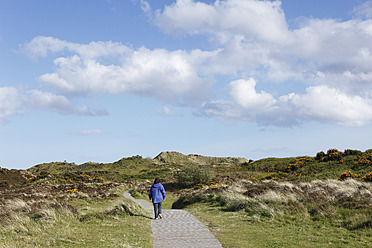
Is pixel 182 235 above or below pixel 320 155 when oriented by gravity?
below

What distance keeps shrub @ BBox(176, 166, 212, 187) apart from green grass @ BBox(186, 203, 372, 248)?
30197mm

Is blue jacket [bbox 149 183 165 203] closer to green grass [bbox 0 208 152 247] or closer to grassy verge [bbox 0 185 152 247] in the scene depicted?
grassy verge [bbox 0 185 152 247]

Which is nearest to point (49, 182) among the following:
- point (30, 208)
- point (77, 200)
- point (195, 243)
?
point (77, 200)

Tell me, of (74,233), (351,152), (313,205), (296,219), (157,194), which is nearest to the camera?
(74,233)

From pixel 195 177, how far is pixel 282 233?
34.3m

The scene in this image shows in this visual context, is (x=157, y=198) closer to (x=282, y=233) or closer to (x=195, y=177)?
(x=282, y=233)

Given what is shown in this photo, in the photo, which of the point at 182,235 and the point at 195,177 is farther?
the point at 195,177

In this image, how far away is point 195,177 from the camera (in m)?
45.5

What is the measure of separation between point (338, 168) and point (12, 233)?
42.8 meters

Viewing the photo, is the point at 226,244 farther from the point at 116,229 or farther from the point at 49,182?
the point at 49,182

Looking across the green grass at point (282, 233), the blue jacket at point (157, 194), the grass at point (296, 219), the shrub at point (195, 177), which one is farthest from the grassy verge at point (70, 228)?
the shrub at point (195, 177)

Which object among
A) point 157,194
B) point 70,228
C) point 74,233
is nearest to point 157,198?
point 157,194

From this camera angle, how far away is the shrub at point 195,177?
45.2 m

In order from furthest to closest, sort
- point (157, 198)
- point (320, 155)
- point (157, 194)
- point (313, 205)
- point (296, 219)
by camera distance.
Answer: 1. point (320, 155)
2. point (157, 194)
3. point (157, 198)
4. point (313, 205)
5. point (296, 219)
